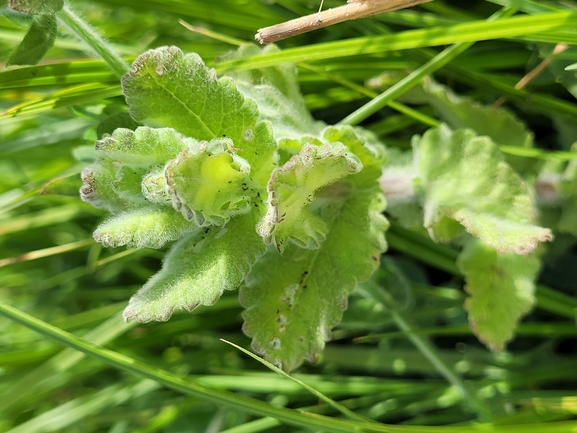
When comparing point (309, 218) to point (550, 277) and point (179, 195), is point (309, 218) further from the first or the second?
point (550, 277)

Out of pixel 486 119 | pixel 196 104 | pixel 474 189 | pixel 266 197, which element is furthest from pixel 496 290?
pixel 196 104

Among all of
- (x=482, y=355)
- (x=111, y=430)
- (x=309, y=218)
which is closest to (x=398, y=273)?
(x=482, y=355)

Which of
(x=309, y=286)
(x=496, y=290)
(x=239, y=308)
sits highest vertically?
(x=309, y=286)

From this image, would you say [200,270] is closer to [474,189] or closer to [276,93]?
[276,93]

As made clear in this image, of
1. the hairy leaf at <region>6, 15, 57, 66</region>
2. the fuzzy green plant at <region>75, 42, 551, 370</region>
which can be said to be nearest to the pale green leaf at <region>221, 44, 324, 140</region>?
the fuzzy green plant at <region>75, 42, 551, 370</region>

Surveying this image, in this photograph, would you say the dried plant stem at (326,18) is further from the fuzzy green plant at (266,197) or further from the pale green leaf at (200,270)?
the pale green leaf at (200,270)

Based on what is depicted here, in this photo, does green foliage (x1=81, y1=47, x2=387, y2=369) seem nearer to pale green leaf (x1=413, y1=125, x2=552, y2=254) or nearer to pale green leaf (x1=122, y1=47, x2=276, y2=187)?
pale green leaf (x1=122, y1=47, x2=276, y2=187)
